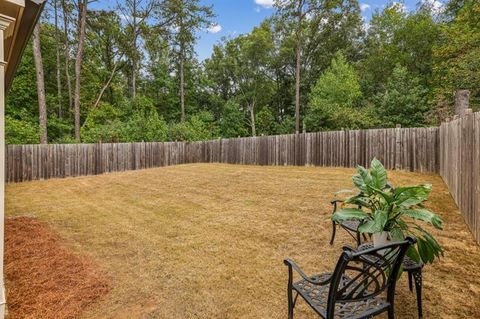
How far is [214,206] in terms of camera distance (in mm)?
5859

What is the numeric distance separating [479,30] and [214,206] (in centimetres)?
1651

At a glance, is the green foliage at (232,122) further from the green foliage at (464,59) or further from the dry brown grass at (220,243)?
the dry brown grass at (220,243)

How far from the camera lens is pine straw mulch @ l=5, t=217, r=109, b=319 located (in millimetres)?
2482

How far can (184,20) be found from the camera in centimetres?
2211

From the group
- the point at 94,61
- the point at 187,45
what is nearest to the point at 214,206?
the point at 94,61

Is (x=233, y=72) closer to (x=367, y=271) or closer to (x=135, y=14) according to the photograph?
(x=135, y=14)

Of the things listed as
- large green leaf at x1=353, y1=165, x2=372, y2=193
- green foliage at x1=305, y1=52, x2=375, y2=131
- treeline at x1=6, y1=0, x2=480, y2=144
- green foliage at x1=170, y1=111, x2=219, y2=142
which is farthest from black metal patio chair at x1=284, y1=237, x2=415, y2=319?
green foliage at x1=305, y1=52, x2=375, y2=131

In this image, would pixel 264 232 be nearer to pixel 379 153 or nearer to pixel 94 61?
pixel 379 153

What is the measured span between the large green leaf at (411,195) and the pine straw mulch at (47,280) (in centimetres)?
289

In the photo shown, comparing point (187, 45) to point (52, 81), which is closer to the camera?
point (52, 81)

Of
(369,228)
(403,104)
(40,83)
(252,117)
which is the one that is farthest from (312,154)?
(252,117)

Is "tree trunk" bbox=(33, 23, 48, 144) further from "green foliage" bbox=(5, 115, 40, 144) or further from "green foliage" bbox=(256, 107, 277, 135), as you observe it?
"green foliage" bbox=(256, 107, 277, 135)

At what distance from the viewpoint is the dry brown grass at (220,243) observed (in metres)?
2.53

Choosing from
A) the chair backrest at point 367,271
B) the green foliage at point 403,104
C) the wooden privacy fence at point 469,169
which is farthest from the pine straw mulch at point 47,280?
the green foliage at point 403,104
